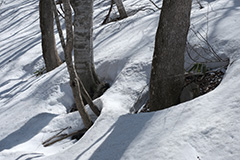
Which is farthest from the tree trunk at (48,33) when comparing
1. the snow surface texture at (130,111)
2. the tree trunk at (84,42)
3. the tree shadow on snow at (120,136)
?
the tree shadow on snow at (120,136)

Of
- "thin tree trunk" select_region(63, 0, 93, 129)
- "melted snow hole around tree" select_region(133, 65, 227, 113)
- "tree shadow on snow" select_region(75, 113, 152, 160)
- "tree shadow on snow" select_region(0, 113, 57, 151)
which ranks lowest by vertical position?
"tree shadow on snow" select_region(0, 113, 57, 151)

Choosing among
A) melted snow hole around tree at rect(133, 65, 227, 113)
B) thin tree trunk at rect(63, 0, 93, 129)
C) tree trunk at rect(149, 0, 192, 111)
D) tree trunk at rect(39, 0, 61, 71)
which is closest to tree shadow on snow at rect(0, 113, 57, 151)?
thin tree trunk at rect(63, 0, 93, 129)

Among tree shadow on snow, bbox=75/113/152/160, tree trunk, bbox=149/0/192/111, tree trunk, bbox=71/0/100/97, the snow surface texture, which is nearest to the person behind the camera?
the snow surface texture

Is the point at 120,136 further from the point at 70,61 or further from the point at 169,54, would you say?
the point at 70,61

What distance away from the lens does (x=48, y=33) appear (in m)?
6.96

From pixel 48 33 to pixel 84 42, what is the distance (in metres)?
2.53

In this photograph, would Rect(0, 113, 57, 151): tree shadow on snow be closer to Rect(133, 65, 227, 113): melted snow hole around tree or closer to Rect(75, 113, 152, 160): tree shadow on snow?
Rect(133, 65, 227, 113): melted snow hole around tree

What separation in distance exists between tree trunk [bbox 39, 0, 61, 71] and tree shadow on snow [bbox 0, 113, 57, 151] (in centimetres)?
252

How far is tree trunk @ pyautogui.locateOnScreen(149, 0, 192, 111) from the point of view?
3.34 metres

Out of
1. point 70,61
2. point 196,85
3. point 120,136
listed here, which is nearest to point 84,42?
point 70,61

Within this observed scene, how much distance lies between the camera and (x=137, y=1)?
11242 millimetres

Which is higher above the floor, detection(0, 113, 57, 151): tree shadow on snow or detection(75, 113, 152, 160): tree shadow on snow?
detection(75, 113, 152, 160): tree shadow on snow

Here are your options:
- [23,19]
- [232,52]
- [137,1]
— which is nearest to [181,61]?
[232,52]

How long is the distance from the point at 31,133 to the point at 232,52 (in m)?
3.00
